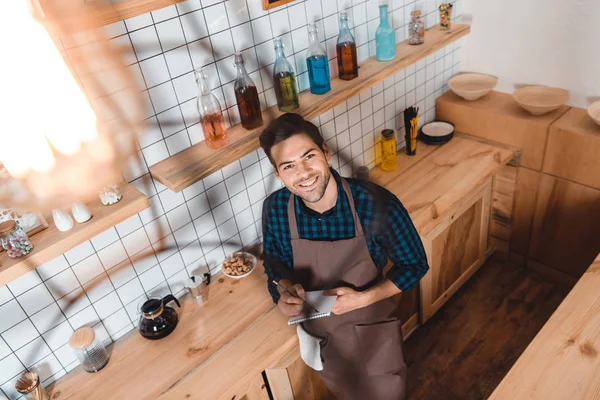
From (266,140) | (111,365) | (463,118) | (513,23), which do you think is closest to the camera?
(266,140)

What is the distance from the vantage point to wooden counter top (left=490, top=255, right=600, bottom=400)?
152 cm

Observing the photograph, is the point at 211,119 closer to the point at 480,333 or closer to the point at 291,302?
the point at 291,302

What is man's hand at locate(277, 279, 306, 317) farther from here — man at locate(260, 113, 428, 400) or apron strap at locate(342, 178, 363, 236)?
apron strap at locate(342, 178, 363, 236)

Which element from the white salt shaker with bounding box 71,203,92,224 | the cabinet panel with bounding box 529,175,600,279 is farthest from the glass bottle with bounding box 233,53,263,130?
the cabinet panel with bounding box 529,175,600,279

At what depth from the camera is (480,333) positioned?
2.65 m

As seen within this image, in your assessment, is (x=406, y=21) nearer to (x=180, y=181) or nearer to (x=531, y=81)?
(x=531, y=81)

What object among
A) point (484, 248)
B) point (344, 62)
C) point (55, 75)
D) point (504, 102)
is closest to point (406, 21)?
point (344, 62)

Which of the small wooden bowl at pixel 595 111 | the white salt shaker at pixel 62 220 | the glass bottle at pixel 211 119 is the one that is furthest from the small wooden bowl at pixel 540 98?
the white salt shaker at pixel 62 220

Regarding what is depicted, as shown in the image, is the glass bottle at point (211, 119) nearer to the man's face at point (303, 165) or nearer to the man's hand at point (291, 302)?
the man's face at point (303, 165)

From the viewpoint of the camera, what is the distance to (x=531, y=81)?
8.76 feet

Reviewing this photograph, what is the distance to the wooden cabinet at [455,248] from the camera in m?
2.45

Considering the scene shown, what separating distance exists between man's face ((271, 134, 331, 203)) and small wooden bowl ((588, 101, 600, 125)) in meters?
1.48

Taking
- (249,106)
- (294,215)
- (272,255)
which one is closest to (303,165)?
(294,215)

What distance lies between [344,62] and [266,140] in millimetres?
625
